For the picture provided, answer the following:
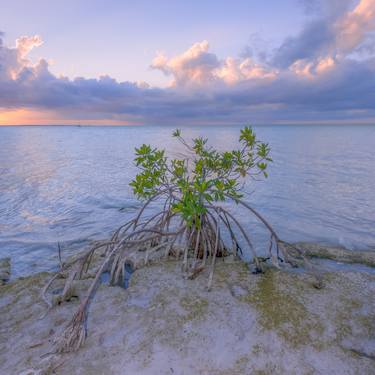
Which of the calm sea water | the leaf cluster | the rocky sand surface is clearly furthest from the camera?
the calm sea water

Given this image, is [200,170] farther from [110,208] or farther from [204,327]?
[110,208]

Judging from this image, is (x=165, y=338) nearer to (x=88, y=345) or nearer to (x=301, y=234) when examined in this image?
(x=88, y=345)

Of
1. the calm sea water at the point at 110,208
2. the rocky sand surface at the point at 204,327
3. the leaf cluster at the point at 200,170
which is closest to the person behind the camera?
the rocky sand surface at the point at 204,327

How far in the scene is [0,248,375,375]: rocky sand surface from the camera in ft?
8.04

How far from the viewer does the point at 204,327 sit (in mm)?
2885

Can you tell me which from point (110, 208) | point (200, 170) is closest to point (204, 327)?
point (200, 170)

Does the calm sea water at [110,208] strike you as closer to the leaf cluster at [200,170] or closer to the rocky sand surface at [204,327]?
the rocky sand surface at [204,327]

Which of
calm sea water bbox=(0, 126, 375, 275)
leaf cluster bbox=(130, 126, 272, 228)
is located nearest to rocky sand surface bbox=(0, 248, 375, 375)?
leaf cluster bbox=(130, 126, 272, 228)

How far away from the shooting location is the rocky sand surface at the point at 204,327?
2449mm

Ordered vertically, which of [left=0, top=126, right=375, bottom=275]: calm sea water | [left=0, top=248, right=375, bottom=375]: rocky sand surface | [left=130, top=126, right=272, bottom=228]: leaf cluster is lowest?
[left=0, top=126, right=375, bottom=275]: calm sea water

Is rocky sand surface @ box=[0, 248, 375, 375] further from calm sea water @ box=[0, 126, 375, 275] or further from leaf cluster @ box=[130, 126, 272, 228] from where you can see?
calm sea water @ box=[0, 126, 375, 275]

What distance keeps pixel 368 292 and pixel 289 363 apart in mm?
1906

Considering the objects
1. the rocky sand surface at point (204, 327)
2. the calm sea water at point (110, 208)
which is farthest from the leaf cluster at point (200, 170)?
the calm sea water at point (110, 208)

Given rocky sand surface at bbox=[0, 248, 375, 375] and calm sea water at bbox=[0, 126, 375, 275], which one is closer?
rocky sand surface at bbox=[0, 248, 375, 375]
